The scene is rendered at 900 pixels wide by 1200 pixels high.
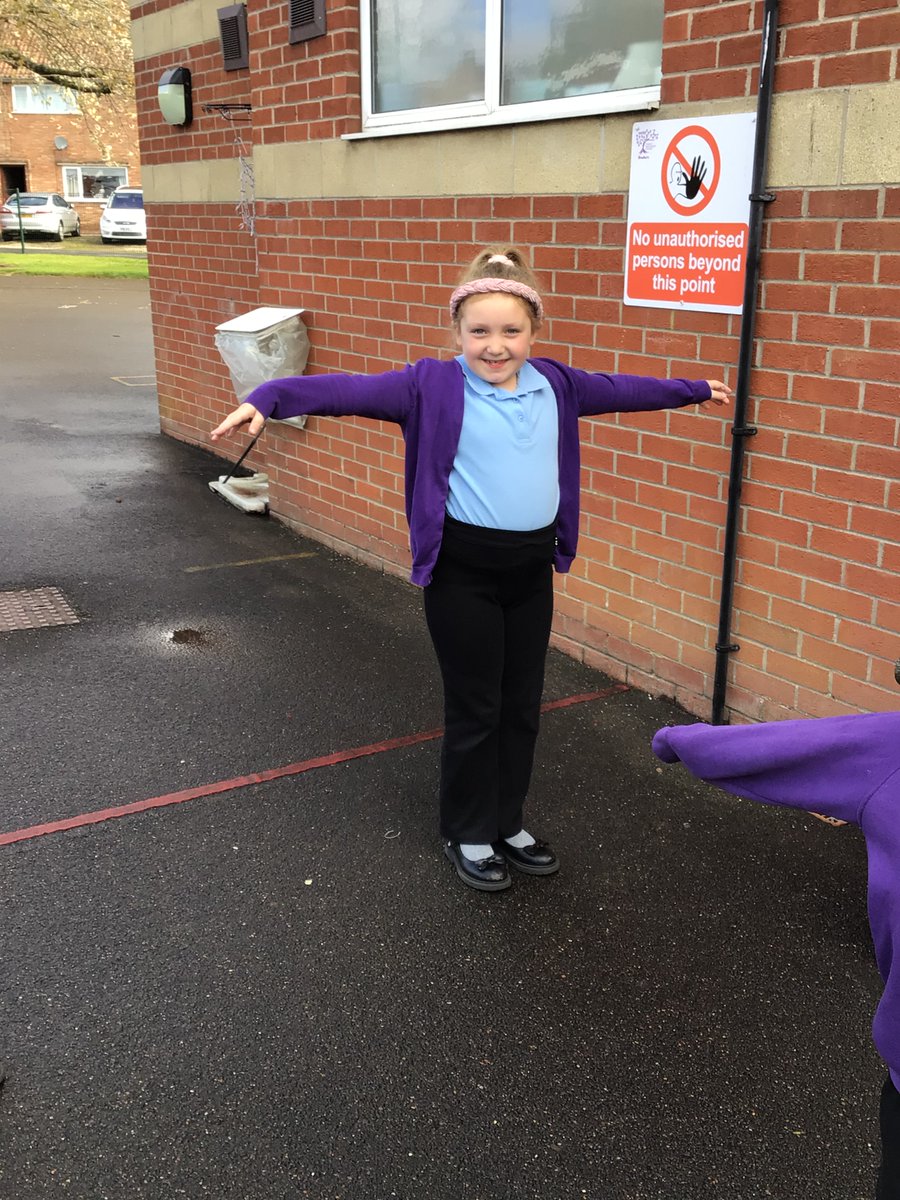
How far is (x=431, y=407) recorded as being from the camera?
9.39ft

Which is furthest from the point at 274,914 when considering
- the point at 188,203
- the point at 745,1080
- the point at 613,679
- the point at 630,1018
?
the point at 188,203

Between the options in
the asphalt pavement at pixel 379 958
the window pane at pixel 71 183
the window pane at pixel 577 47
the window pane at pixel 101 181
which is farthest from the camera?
the window pane at pixel 101 181

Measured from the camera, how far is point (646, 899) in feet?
10.5

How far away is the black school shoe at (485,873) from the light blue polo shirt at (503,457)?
40.4 inches

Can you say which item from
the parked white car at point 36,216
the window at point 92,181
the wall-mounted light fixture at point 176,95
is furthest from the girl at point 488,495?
the window at point 92,181

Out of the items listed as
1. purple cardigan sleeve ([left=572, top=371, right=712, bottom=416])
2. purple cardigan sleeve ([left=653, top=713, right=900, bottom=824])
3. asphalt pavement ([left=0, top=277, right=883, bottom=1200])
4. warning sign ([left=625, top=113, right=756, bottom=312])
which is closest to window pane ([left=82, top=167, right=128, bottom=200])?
asphalt pavement ([left=0, top=277, right=883, bottom=1200])

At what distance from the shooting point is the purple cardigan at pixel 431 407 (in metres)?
2.75

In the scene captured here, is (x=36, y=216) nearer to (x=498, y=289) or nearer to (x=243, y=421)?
(x=498, y=289)

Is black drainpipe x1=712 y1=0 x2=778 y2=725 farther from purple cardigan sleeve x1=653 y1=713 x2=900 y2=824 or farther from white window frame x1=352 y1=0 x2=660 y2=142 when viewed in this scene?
purple cardigan sleeve x1=653 y1=713 x2=900 y2=824

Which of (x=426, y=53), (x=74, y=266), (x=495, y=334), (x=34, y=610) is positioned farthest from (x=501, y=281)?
(x=74, y=266)

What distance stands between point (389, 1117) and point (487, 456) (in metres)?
1.59

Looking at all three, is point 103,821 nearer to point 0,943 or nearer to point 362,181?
point 0,943

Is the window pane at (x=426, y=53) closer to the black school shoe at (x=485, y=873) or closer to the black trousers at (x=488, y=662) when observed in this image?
the black trousers at (x=488, y=662)

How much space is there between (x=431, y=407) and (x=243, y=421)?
54 cm
